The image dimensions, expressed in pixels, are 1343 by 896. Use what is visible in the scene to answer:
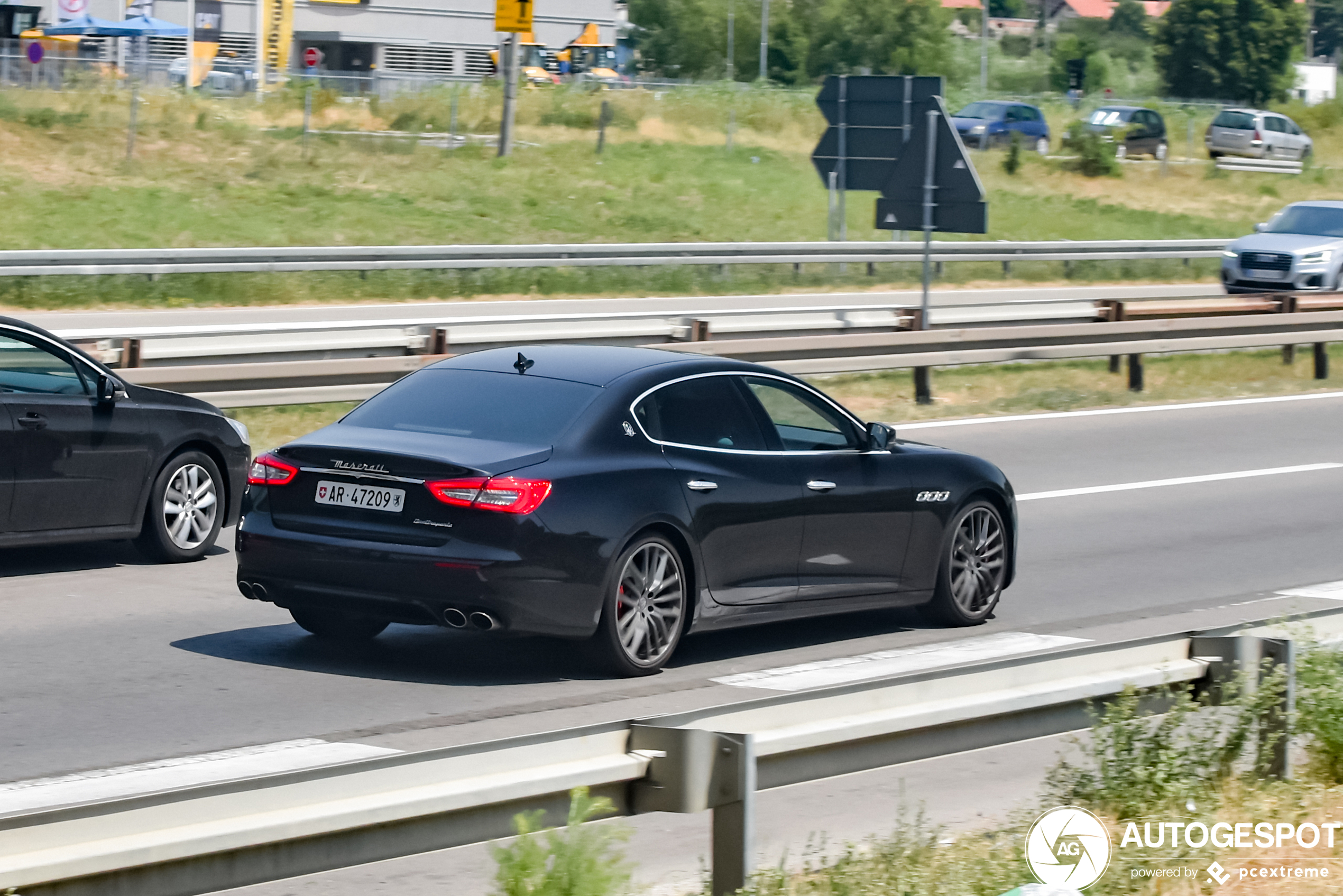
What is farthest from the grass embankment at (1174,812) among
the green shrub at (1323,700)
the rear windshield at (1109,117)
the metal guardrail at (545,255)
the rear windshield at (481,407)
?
the rear windshield at (1109,117)

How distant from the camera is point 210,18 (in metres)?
70.3

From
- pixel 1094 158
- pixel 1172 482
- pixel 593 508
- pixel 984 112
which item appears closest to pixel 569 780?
pixel 593 508

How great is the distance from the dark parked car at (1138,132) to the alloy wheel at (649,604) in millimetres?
51571

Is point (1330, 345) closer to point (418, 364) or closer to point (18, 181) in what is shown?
point (418, 364)

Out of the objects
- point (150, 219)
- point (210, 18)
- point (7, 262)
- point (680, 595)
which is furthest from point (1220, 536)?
point (210, 18)

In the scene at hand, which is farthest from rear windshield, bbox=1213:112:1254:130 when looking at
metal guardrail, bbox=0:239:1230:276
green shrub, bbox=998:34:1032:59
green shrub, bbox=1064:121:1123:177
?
green shrub, bbox=998:34:1032:59

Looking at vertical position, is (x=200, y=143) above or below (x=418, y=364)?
above

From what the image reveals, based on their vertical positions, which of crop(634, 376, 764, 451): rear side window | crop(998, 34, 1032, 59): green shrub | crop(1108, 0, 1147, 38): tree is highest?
crop(1108, 0, 1147, 38): tree

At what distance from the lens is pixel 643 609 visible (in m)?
8.21

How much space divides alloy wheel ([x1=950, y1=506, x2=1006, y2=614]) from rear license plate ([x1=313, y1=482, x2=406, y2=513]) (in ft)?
10.3

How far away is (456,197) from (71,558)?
28614 mm

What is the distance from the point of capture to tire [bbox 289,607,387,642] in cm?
873

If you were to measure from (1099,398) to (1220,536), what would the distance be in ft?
26.2

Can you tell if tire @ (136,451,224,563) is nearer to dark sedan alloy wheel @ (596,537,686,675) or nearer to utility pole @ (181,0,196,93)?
dark sedan alloy wheel @ (596,537,686,675)
